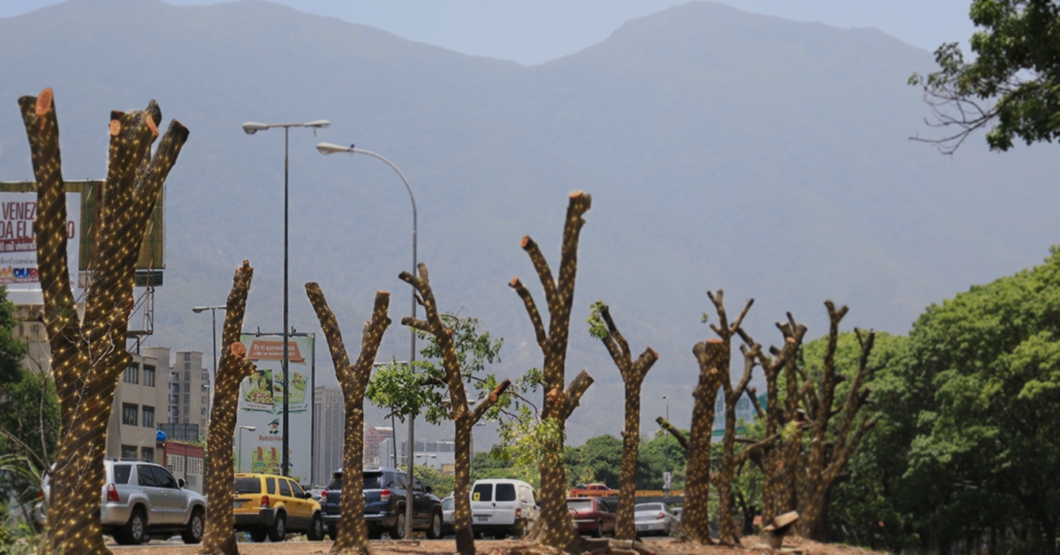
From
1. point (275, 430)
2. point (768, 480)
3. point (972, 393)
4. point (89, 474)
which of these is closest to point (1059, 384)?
point (972, 393)

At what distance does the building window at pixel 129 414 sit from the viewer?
277ft

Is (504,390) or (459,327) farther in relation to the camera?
(459,327)

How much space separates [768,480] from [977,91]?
2146 cm

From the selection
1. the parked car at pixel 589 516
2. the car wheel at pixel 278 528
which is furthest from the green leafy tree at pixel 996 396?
the car wheel at pixel 278 528

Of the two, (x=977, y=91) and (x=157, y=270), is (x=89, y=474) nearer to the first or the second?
(x=977, y=91)

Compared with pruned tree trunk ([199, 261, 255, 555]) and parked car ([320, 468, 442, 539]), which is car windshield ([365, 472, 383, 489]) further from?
pruned tree trunk ([199, 261, 255, 555])

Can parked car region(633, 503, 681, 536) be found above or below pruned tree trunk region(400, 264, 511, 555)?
below

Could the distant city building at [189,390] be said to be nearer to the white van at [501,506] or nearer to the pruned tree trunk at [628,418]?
the white van at [501,506]

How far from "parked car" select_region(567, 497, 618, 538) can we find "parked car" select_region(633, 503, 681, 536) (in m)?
3.02

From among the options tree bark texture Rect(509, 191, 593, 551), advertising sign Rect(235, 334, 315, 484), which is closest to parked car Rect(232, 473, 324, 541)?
tree bark texture Rect(509, 191, 593, 551)

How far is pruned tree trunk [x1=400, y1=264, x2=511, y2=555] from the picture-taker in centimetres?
2159

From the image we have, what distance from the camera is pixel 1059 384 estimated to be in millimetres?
42406

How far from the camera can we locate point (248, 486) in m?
29.5

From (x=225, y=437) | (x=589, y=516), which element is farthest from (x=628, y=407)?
(x=589, y=516)
